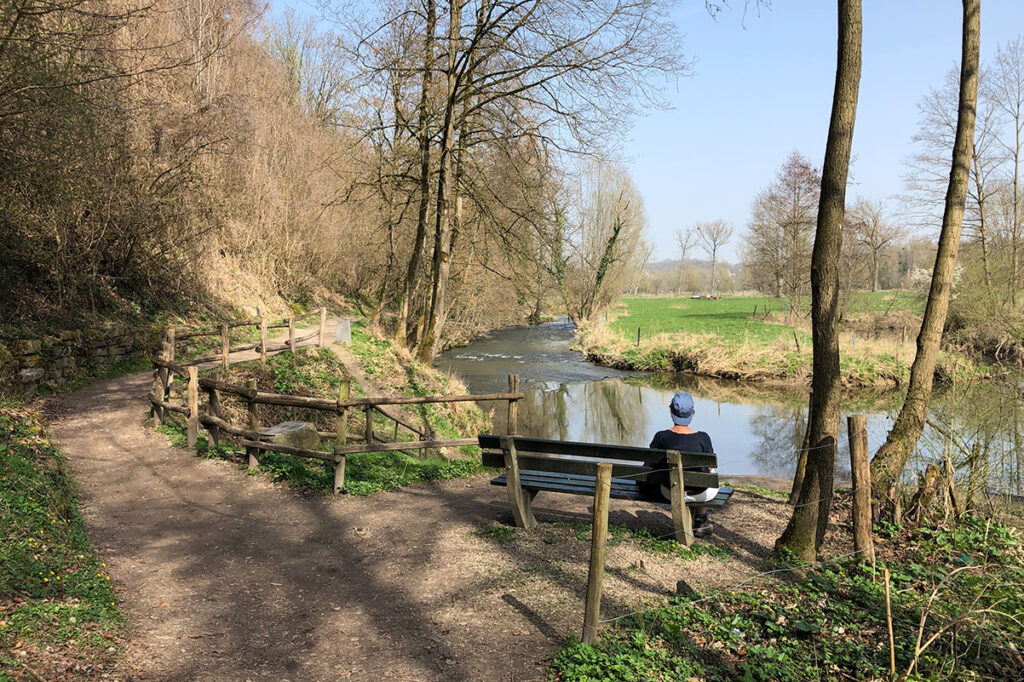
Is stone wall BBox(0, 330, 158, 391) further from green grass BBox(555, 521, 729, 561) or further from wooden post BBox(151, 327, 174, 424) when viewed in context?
green grass BBox(555, 521, 729, 561)

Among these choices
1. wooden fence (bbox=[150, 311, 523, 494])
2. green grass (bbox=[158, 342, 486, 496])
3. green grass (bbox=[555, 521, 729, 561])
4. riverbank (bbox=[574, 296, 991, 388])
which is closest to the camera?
green grass (bbox=[555, 521, 729, 561])

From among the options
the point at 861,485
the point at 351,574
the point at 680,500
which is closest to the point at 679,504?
the point at 680,500

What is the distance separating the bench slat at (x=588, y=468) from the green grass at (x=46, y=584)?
3.39 metres

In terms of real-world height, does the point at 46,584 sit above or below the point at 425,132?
below

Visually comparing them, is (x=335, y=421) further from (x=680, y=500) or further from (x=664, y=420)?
(x=664, y=420)

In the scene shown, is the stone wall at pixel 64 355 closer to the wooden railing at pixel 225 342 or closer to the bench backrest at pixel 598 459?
the wooden railing at pixel 225 342

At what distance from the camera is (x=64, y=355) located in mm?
12758

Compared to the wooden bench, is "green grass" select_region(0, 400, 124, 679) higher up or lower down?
lower down

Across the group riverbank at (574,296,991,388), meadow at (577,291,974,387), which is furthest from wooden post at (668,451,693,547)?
riverbank at (574,296,991,388)

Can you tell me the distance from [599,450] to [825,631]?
7.52ft

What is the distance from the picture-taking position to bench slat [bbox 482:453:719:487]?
5582 mm

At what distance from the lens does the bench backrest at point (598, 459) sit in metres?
5.59

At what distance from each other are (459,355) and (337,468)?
21766 mm

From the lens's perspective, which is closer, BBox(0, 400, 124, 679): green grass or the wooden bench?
BBox(0, 400, 124, 679): green grass
